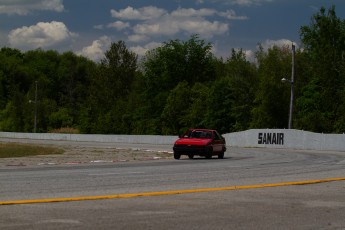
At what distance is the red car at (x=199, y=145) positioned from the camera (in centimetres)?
3123

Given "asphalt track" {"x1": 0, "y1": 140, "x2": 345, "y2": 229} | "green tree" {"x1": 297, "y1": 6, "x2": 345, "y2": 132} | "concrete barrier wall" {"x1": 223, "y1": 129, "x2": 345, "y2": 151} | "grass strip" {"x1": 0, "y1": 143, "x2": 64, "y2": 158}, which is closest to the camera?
"asphalt track" {"x1": 0, "y1": 140, "x2": 345, "y2": 229}

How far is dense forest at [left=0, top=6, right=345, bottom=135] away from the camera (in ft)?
249

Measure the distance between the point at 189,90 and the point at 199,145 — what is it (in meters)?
62.1

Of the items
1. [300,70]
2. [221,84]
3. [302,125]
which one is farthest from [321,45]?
[302,125]

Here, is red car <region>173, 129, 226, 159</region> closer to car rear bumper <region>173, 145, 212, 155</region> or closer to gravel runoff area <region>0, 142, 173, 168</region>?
car rear bumper <region>173, 145, 212, 155</region>

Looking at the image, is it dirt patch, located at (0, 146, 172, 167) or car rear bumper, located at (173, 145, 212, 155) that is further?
car rear bumper, located at (173, 145, 212, 155)

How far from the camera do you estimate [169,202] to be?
1186cm

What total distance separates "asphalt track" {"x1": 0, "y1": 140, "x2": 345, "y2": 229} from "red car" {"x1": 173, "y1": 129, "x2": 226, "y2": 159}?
1252 centimetres

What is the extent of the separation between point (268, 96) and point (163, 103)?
96.6 ft

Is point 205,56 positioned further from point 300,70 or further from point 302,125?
point 302,125

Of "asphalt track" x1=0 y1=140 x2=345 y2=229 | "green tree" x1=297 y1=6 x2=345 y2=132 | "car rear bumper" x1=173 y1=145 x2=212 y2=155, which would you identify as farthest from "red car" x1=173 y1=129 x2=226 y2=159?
"green tree" x1=297 y1=6 x2=345 y2=132

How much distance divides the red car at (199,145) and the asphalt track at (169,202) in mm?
12523

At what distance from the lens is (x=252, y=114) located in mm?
79500

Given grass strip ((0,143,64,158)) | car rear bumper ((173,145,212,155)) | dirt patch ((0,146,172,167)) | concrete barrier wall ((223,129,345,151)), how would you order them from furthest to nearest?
concrete barrier wall ((223,129,345,151))
grass strip ((0,143,64,158))
car rear bumper ((173,145,212,155))
dirt patch ((0,146,172,167))
